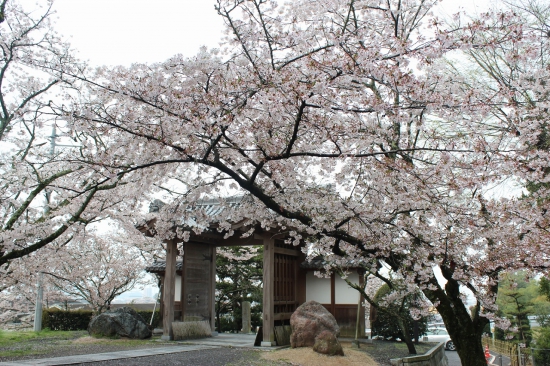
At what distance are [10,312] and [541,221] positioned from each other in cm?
2088

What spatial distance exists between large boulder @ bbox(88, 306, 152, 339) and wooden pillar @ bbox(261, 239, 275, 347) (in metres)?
3.68

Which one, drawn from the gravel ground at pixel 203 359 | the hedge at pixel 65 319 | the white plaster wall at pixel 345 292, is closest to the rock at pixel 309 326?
the gravel ground at pixel 203 359

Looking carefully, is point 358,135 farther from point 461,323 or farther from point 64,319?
point 64,319

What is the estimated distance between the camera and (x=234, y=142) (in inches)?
206

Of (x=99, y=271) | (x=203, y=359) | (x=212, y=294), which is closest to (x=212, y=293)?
(x=212, y=294)

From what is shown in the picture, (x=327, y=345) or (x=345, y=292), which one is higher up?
(x=345, y=292)

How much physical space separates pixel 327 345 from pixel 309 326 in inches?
37.3

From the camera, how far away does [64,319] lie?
16.9m

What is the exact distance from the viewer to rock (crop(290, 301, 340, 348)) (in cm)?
983

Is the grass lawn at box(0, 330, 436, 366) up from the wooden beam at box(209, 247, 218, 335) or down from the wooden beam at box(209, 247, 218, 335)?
down

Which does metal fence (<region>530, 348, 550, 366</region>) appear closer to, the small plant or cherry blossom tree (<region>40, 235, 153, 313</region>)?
the small plant

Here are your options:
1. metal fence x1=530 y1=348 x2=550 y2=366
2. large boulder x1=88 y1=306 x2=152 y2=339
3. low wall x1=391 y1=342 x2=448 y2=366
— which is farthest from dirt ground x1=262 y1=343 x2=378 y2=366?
metal fence x1=530 y1=348 x2=550 y2=366

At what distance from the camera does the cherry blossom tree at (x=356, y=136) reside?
4.46 m

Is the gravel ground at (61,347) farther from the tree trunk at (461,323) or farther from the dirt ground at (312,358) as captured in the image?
the tree trunk at (461,323)
